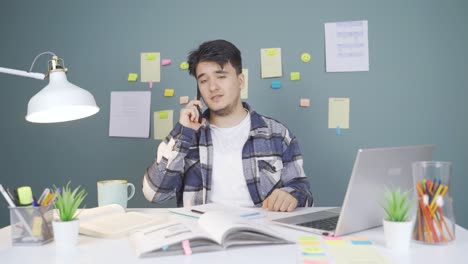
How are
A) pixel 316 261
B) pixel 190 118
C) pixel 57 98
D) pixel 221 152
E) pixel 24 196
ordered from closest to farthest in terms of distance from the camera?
1. pixel 316 261
2. pixel 24 196
3. pixel 57 98
4. pixel 190 118
5. pixel 221 152

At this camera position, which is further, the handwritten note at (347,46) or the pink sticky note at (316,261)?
the handwritten note at (347,46)

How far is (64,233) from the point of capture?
1.02 metres

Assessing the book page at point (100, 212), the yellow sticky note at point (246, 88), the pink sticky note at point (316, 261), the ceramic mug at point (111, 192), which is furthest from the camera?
the yellow sticky note at point (246, 88)

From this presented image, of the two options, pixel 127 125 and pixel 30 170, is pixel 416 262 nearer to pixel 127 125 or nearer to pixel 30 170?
pixel 127 125

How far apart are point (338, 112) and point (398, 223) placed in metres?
1.43

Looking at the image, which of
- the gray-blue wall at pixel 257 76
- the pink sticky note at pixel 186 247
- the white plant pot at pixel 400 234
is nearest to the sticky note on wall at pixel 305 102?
the gray-blue wall at pixel 257 76

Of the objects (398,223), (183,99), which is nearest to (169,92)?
(183,99)

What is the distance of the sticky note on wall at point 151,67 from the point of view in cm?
246

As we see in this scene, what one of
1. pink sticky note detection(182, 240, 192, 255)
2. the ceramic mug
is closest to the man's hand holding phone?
the ceramic mug

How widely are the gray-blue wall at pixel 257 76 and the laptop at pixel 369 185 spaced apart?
3.74 ft

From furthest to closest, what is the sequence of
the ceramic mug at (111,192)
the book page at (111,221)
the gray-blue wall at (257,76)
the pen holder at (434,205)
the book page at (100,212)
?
the gray-blue wall at (257,76) → the ceramic mug at (111,192) → the book page at (100,212) → the book page at (111,221) → the pen holder at (434,205)

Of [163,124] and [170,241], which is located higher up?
[163,124]

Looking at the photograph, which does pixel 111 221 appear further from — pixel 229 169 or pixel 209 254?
pixel 229 169

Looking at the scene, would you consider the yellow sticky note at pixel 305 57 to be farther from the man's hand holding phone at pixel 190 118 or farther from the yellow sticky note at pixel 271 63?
the man's hand holding phone at pixel 190 118
